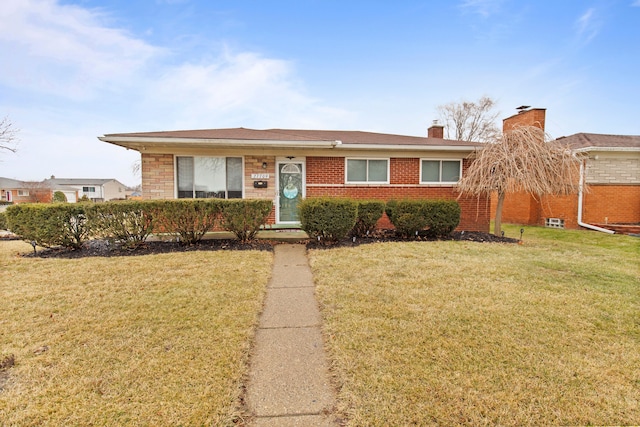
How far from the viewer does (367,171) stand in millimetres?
10648

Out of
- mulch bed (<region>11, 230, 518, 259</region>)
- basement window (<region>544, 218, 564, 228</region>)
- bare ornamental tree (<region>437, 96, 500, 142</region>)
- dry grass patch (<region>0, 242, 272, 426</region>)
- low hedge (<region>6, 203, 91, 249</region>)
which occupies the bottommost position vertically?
dry grass patch (<region>0, 242, 272, 426</region>)

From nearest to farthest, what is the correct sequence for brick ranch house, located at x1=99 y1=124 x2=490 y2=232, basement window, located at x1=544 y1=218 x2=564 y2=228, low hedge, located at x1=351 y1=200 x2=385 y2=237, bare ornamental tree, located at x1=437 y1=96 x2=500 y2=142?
low hedge, located at x1=351 y1=200 x2=385 y2=237
brick ranch house, located at x1=99 y1=124 x2=490 y2=232
basement window, located at x1=544 y1=218 x2=564 y2=228
bare ornamental tree, located at x1=437 y1=96 x2=500 y2=142

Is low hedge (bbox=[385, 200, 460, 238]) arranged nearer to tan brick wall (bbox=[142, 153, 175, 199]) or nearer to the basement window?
tan brick wall (bbox=[142, 153, 175, 199])

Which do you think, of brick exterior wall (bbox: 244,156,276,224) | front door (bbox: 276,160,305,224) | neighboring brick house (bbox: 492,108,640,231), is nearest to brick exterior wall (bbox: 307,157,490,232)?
front door (bbox: 276,160,305,224)

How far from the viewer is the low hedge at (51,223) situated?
7109 millimetres

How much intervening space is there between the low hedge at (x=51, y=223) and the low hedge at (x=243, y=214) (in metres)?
3.20

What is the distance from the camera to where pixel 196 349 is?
2.91m

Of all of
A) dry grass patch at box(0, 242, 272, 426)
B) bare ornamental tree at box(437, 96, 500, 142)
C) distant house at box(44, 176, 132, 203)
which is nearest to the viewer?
dry grass patch at box(0, 242, 272, 426)

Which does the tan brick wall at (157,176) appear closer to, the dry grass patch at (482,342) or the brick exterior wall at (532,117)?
the dry grass patch at (482,342)

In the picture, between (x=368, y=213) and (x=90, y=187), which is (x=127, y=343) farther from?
(x=90, y=187)

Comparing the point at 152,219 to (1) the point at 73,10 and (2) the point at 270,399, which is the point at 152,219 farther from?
(1) the point at 73,10

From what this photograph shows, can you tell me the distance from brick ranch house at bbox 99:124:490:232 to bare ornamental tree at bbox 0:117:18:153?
16020mm

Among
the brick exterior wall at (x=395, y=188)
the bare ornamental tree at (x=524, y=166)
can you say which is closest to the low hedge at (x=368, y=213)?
the brick exterior wall at (x=395, y=188)

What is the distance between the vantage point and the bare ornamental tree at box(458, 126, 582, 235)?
8.89 m
